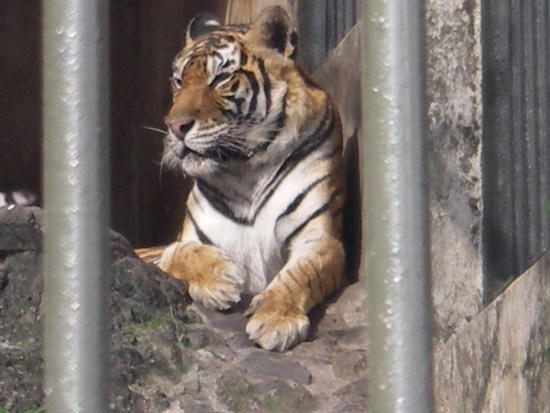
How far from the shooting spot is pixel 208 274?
14.8 ft

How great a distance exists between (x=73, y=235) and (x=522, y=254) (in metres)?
2.73

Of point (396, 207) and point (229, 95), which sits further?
point (229, 95)

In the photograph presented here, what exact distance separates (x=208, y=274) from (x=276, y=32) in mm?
1148

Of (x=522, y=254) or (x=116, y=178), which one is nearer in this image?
(x=522, y=254)

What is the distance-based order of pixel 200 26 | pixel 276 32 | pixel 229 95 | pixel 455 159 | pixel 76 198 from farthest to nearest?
pixel 200 26 → pixel 276 32 → pixel 229 95 → pixel 455 159 → pixel 76 198

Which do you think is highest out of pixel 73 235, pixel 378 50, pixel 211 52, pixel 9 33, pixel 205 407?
pixel 9 33

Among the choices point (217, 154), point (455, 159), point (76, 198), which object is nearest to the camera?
point (76, 198)

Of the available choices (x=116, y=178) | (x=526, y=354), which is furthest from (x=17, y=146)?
(x=526, y=354)

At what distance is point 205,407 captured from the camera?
3.85 metres

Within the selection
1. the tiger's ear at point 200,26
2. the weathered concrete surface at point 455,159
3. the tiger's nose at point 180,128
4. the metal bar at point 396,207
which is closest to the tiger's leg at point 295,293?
the tiger's nose at point 180,128

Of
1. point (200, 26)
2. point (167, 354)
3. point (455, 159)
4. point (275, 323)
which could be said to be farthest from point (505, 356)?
point (200, 26)

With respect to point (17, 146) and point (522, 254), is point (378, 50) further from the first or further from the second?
point (17, 146)

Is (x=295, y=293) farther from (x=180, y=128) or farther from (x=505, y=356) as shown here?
(x=505, y=356)

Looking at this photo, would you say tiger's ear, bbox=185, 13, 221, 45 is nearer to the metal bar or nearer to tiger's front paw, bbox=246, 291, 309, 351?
tiger's front paw, bbox=246, 291, 309, 351
